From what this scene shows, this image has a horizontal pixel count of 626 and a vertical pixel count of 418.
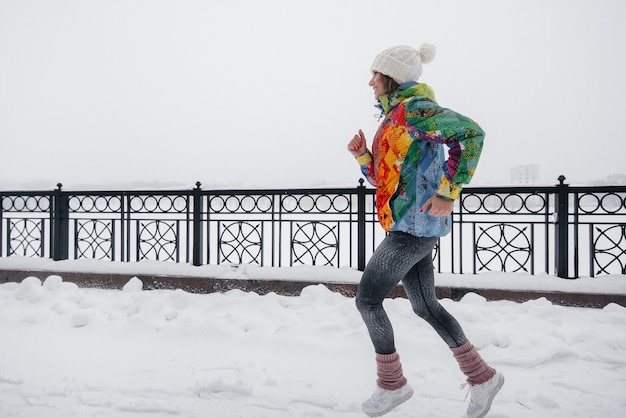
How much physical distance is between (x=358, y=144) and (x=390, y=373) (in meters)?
1.29

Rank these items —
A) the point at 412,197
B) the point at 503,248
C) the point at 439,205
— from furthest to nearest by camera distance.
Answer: the point at 503,248
the point at 412,197
the point at 439,205

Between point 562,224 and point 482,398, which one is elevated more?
point 562,224

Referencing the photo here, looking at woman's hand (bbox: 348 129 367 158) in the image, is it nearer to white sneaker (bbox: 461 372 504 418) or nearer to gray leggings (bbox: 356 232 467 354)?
gray leggings (bbox: 356 232 467 354)

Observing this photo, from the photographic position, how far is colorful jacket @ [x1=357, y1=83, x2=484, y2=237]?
1.79m

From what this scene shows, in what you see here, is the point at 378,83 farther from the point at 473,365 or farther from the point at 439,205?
the point at 473,365

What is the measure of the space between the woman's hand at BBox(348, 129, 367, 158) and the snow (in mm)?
1478

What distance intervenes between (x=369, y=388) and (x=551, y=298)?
303cm

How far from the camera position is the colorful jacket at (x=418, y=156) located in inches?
70.3

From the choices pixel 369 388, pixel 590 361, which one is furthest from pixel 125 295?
pixel 590 361

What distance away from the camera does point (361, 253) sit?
520 cm

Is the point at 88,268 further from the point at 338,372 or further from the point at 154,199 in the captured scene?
the point at 338,372

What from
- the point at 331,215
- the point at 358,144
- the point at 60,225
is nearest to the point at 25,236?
Answer: the point at 60,225

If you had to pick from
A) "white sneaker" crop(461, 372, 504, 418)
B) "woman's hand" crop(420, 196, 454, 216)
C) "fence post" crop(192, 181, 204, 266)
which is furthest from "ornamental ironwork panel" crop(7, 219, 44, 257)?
"white sneaker" crop(461, 372, 504, 418)

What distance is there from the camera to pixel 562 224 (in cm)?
477
